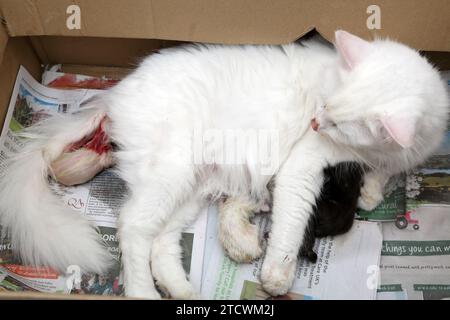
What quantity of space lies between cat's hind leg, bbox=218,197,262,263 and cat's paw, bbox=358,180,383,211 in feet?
1.31

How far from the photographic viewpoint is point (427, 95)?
1211mm

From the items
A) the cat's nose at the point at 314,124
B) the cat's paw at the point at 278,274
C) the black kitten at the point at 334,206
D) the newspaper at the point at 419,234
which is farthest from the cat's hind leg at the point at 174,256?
the newspaper at the point at 419,234

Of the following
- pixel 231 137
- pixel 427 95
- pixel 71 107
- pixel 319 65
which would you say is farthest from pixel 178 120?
pixel 427 95

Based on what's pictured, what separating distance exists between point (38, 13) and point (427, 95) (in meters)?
1.25

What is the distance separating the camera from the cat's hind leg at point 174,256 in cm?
145

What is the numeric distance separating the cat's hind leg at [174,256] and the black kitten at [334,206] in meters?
0.40

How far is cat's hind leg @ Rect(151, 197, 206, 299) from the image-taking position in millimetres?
1446

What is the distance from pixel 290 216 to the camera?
55.2 inches

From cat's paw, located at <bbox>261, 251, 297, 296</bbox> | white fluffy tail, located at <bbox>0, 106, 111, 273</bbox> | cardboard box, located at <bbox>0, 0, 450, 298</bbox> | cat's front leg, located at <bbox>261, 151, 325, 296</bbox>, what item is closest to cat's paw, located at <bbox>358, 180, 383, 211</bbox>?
cat's front leg, located at <bbox>261, 151, 325, 296</bbox>

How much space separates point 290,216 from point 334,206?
19 cm

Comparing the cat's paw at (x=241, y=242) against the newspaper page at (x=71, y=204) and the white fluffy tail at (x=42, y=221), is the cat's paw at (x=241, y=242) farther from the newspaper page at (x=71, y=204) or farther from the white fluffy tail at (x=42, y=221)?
A: the white fluffy tail at (x=42, y=221)
